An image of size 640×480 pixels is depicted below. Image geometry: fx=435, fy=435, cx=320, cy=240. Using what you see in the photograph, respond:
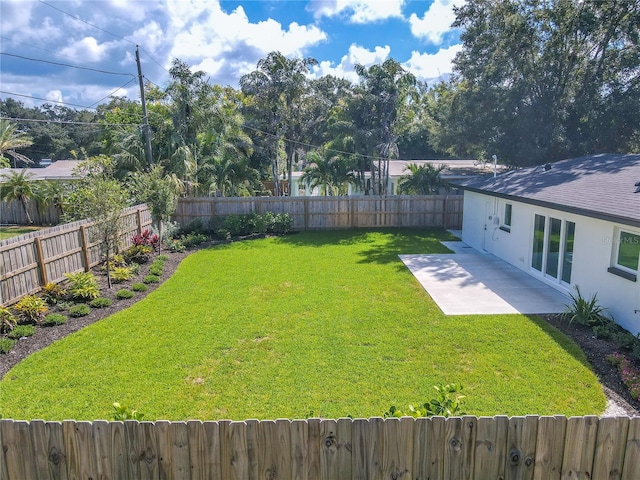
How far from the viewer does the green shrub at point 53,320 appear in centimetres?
830

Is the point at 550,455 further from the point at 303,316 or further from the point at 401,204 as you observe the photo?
the point at 401,204

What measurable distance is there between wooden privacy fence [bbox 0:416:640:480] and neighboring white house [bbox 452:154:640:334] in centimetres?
567

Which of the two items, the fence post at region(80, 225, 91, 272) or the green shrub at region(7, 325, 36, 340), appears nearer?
the green shrub at region(7, 325, 36, 340)

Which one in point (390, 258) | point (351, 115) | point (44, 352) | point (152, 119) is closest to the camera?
point (44, 352)

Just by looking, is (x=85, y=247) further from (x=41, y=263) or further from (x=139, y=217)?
(x=139, y=217)

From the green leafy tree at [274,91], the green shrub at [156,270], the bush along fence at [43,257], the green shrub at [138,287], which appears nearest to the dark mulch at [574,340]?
the green shrub at [138,287]

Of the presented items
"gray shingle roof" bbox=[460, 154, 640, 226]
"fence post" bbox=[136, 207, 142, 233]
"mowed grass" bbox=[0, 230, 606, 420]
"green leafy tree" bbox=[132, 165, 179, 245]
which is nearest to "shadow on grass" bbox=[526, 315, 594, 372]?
"mowed grass" bbox=[0, 230, 606, 420]

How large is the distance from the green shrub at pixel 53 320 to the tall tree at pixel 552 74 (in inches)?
762

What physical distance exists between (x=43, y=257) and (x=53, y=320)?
193cm

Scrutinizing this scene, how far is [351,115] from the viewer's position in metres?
21.9

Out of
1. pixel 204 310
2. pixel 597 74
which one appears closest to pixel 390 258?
pixel 204 310

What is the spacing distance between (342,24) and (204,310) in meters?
12.8

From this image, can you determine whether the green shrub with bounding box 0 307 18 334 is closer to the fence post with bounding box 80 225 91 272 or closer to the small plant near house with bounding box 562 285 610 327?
the fence post with bounding box 80 225 91 272

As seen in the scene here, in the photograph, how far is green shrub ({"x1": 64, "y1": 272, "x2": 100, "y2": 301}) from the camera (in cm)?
961
